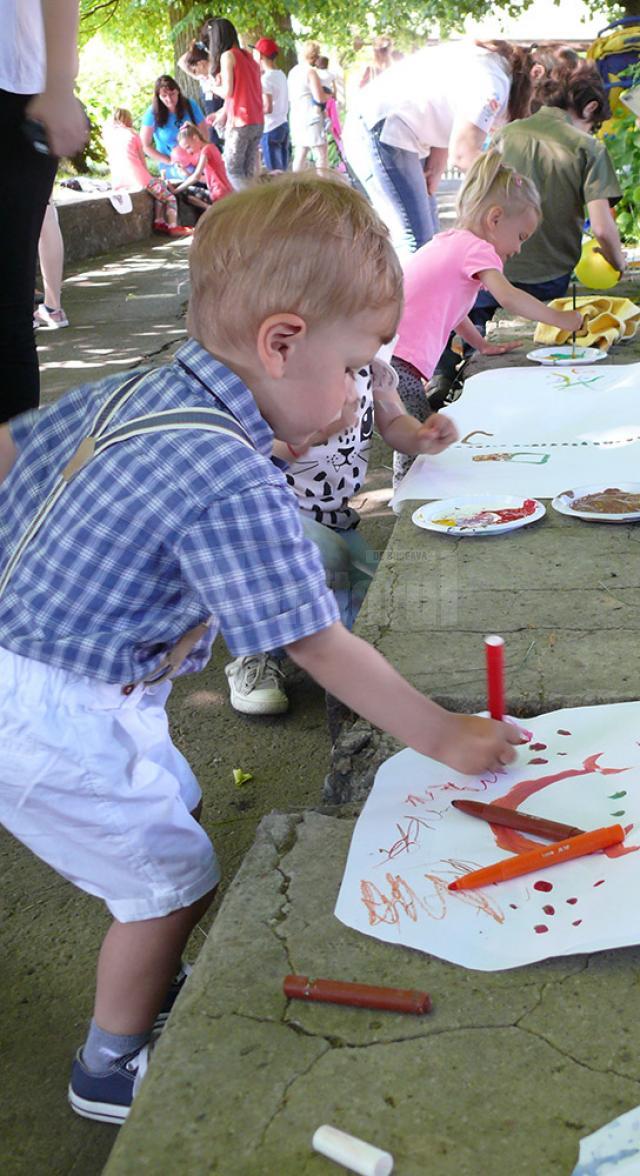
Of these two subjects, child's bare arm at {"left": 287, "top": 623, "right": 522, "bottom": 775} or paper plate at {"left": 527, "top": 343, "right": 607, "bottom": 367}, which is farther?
paper plate at {"left": 527, "top": 343, "right": 607, "bottom": 367}

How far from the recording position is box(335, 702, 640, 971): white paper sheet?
1.12 m

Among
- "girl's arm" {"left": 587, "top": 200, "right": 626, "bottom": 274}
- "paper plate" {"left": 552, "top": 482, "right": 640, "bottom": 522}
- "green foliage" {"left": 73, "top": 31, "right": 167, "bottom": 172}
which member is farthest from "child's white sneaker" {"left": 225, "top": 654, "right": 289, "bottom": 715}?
"green foliage" {"left": 73, "top": 31, "right": 167, "bottom": 172}

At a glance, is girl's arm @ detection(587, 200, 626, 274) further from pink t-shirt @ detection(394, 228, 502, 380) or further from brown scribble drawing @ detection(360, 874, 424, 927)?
brown scribble drawing @ detection(360, 874, 424, 927)

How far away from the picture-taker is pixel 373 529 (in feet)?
11.5

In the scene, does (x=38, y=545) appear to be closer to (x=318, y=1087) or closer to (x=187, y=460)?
(x=187, y=460)

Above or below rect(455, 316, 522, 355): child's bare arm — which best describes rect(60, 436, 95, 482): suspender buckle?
above

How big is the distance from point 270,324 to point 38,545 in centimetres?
36

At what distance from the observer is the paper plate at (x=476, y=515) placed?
Result: 7.38ft

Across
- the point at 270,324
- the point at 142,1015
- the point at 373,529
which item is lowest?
the point at 373,529

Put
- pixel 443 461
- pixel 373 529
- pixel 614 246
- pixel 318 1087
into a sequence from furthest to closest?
pixel 614 246 → pixel 373 529 → pixel 443 461 → pixel 318 1087

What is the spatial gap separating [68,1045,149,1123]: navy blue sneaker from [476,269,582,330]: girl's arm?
260 cm


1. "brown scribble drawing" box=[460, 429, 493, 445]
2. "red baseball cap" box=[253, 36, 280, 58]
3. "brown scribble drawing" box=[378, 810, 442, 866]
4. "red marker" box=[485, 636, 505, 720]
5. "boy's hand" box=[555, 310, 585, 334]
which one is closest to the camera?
"brown scribble drawing" box=[378, 810, 442, 866]

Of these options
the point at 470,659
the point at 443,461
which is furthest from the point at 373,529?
the point at 470,659

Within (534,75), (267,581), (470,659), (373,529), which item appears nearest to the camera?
(267,581)
